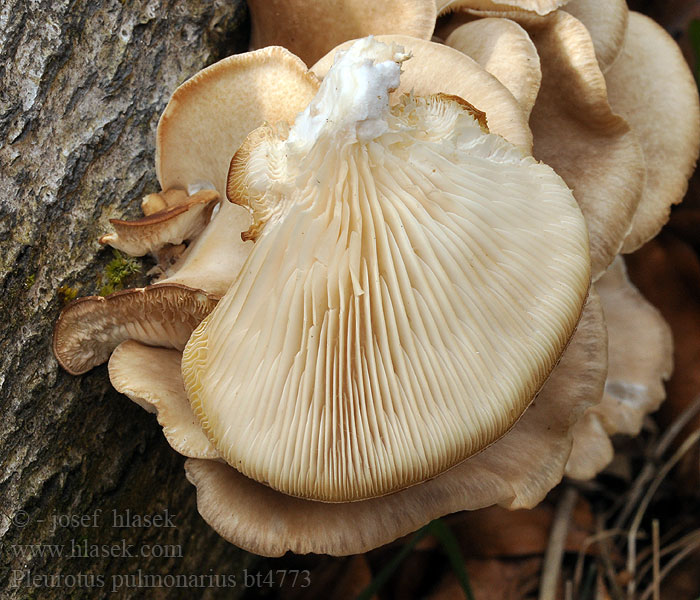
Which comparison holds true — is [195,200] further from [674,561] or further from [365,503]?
[674,561]

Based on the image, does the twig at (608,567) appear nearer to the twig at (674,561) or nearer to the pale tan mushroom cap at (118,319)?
the twig at (674,561)

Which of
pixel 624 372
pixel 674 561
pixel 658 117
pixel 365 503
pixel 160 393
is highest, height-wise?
pixel 160 393

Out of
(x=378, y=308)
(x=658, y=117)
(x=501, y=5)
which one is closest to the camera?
(x=378, y=308)

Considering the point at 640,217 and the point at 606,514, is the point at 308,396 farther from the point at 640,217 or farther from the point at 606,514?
the point at 606,514

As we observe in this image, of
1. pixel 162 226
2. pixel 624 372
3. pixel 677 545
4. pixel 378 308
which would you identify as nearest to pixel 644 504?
pixel 677 545

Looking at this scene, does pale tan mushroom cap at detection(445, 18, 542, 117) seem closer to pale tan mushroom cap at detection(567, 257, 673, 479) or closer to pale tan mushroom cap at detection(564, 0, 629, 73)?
pale tan mushroom cap at detection(564, 0, 629, 73)

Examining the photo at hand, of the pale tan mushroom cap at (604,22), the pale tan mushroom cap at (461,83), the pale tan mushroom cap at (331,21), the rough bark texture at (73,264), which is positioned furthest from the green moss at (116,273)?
the pale tan mushroom cap at (604,22)

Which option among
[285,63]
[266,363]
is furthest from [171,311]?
[285,63]
